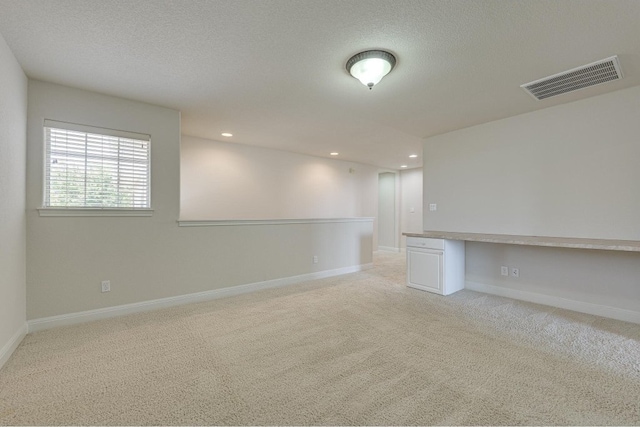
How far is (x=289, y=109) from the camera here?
11.5 feet

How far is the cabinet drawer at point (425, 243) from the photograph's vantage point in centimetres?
386

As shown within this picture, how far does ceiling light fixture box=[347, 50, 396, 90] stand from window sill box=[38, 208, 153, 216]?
8.98 ft

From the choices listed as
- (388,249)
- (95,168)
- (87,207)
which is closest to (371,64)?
(95,168)

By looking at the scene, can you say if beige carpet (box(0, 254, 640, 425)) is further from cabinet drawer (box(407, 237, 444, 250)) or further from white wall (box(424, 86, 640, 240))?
white wall (box(424, 86, 640, 240))

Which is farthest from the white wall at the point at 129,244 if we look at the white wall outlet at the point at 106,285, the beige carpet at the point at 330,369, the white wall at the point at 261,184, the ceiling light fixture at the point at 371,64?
the ceiling light fixture at the point at 371,64

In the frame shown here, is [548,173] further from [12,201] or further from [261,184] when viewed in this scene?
[12,201]

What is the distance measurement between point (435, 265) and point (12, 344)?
445cm

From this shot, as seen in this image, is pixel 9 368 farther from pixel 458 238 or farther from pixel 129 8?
pixel 458 238

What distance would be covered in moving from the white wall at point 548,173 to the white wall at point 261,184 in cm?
270

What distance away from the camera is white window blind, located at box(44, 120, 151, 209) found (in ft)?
9.24

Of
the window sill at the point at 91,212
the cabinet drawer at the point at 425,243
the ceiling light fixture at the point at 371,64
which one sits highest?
the ceiling light fixture at the point at 371,64

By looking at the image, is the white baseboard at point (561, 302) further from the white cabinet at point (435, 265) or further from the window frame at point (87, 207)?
the window frame at point (87, 207)

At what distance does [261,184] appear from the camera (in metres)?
5.54

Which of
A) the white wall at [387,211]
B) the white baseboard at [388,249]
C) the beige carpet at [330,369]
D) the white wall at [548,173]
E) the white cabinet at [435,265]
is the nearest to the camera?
the beige carpet at [330,369]
